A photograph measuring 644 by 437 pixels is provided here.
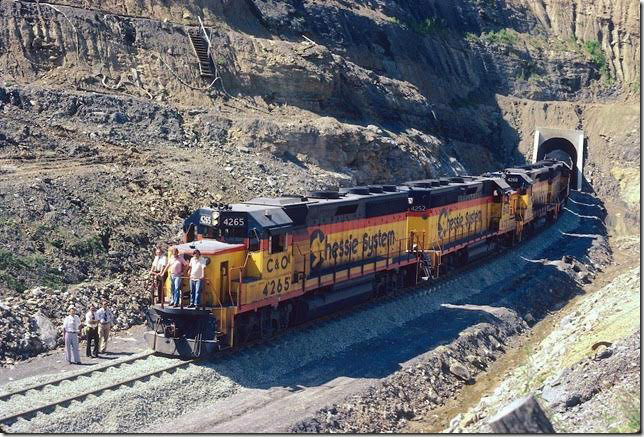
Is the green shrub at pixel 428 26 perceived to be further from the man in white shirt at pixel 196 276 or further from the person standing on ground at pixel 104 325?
the man in white shirt at pixel 196 276

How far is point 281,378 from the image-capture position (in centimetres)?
1800

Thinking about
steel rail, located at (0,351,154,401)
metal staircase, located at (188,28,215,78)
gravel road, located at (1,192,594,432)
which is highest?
metal staircase, located at (188,28,215,78)

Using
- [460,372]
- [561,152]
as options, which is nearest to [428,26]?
[561,152]

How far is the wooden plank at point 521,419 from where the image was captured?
944cm

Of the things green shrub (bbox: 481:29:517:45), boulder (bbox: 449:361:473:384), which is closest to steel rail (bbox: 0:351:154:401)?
boulder (bbox: 449:361:473:384)

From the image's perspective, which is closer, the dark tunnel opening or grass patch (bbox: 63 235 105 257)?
grass patch (bbox: 63 235 105 257)

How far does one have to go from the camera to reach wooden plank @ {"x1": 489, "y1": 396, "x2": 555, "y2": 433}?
372 inches

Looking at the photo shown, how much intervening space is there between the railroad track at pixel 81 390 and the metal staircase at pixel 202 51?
910 inches

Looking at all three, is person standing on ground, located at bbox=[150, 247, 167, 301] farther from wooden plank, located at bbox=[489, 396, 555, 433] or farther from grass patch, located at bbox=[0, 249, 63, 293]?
wooden plank, located at bbox=[489, 396, 555, 433]

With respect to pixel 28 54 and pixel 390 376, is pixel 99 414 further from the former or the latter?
pixel 28 54

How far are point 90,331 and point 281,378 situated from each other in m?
4.22

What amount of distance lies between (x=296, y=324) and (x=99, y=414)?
7276 mm

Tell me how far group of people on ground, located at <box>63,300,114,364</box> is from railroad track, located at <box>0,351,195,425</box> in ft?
4.02

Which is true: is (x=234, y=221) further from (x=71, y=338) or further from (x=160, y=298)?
(x=71, y=338)
